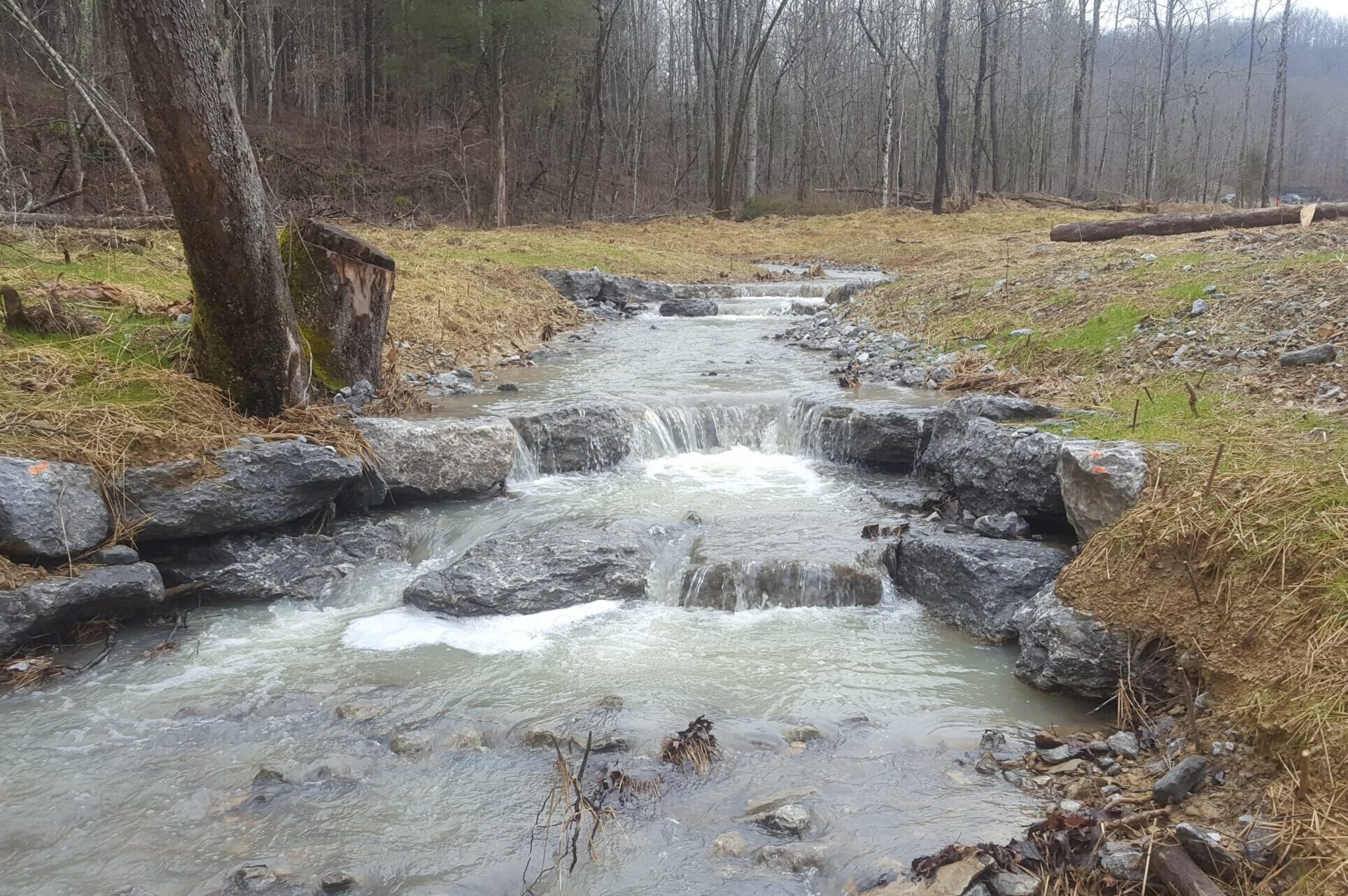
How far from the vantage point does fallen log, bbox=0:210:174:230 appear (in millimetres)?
10484

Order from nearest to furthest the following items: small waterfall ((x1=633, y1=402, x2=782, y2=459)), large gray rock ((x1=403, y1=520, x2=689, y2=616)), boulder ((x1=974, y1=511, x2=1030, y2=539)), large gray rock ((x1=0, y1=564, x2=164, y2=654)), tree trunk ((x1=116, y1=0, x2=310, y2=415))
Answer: large gray rock ((x1=0, y1=564, x2=164, y2=654)) < tree trunk ((x1=116, y1=0, x2=310, y2=415)) < large gray rock ((x1=403, y1=520, x2=689, y2=616)) < boulder ((x1=974, y1=511, x2=1030, y2=539)) < small waterfall ((x1=633, y1=402, x2=782, y2=459))

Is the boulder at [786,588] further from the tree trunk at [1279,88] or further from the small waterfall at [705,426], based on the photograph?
the tree trunk at [1279,88]

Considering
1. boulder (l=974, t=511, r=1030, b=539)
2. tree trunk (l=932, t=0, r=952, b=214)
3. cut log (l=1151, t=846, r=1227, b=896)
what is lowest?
cut log (l=1151, t=846, r=1227, b=896)

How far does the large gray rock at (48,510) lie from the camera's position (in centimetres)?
494

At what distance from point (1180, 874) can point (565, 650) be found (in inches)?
135

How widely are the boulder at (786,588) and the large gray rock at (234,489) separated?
277 centimetres

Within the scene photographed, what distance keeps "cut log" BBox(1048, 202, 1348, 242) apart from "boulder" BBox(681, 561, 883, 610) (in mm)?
11803

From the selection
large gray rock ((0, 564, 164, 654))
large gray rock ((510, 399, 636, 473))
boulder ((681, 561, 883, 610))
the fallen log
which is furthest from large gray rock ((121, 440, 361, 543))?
the fallen log

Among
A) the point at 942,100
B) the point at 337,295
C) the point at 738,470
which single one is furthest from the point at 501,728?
the point at 942,100

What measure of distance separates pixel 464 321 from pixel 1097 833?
11.0 meters

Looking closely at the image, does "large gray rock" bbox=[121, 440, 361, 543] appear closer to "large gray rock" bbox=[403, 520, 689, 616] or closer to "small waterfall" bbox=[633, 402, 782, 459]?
"large gray rock" bbox=[403, 520, 689, 616]

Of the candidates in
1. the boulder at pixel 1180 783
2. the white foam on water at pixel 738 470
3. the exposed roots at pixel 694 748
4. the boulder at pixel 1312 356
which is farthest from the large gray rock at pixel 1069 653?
the boulder at pixel 1312 356

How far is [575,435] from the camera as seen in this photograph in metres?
8.70

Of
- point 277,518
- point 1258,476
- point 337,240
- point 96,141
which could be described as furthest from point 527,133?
point 1258,476
